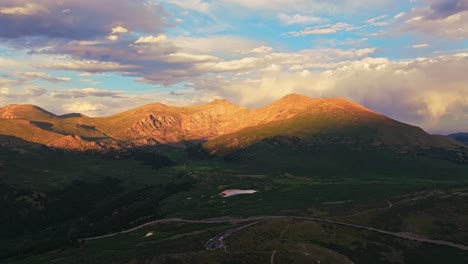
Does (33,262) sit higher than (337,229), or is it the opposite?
(337,229)

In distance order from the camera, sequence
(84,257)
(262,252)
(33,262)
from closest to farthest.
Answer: (262,252) → (84,257) → (33,262)

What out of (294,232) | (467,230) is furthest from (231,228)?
(467,230)

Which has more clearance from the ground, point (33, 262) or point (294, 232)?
point (294, 232)

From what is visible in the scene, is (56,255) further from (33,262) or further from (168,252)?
(168,252)

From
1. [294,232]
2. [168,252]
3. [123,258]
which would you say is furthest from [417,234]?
[123,258]

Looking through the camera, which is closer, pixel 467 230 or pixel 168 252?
pixel 168 252

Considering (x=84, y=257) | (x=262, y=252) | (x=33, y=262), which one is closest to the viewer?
(x=262, y=252)

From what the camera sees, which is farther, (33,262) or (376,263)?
(33,262)

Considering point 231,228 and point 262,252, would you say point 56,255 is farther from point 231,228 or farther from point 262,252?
point 262,252
